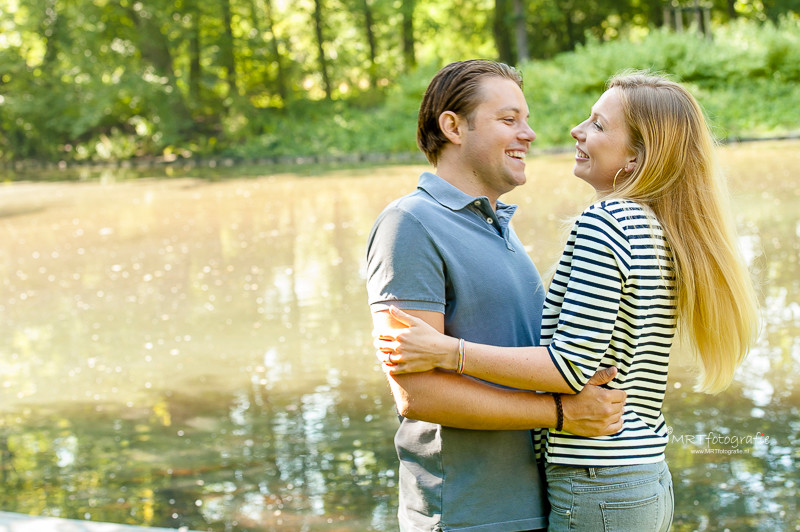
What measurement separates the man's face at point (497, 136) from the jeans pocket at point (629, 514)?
86 cm

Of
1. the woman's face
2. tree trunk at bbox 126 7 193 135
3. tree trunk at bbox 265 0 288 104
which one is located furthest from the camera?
tree trunk at bbox 265 0 288 104

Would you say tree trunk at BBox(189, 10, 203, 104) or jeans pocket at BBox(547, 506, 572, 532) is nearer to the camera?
jeans pocket at BBox(547, 506, 572, 532)

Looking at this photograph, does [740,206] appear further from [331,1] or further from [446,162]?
[331,1]

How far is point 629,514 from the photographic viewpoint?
6.62 ft

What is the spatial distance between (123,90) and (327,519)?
1097 inches

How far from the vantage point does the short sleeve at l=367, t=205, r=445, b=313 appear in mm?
1994

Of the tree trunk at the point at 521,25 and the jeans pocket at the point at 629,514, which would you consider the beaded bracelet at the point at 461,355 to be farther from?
the tree trunk at the point at 521,25

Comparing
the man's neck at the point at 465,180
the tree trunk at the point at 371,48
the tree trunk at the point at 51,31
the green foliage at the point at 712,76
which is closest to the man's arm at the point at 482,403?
the man's neck at the point at 465,180

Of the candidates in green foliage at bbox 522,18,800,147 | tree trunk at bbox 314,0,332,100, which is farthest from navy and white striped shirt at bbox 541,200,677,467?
tree trunk at bbox 314,0,332,100

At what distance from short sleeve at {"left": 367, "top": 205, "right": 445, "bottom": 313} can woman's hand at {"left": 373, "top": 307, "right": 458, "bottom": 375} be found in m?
0.04

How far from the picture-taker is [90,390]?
259 inches

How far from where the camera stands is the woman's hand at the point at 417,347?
6.44 ft

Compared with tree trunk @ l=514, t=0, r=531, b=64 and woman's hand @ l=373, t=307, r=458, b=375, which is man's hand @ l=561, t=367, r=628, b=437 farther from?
tree trunk @ l=514, t=0, r=531, b=64

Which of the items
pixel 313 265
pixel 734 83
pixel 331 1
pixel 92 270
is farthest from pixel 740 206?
pixel 331 1
